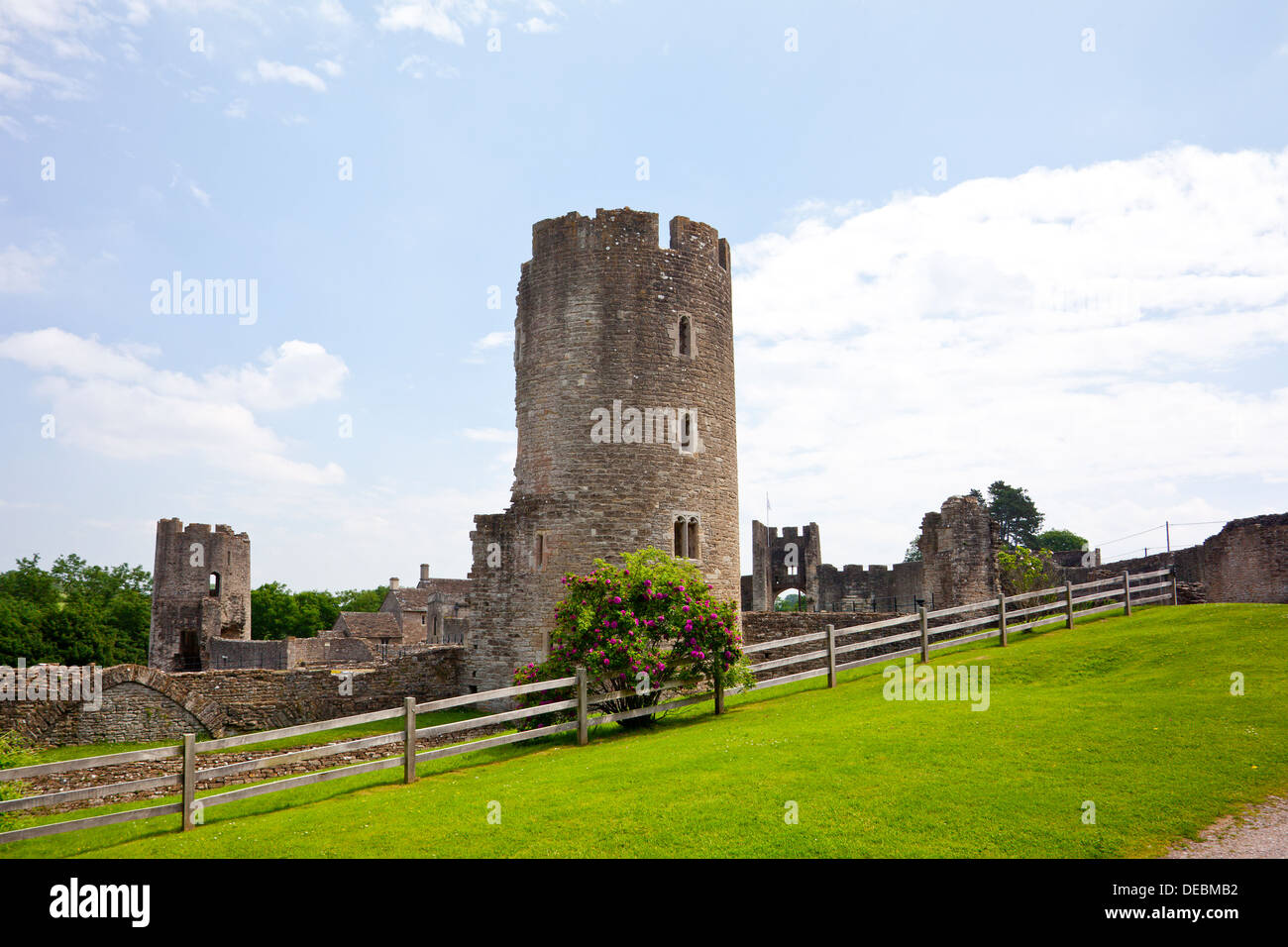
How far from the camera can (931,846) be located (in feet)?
24.6

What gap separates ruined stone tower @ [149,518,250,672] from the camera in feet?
155

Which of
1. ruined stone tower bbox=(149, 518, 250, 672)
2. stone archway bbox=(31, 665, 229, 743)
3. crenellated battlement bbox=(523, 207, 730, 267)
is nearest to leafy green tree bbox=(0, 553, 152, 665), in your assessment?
ruined stone tower bbox=(149, 518, 250, 672)

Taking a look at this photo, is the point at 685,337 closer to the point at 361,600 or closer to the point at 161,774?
Answer: the point at 161,774

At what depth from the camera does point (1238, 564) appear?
1048 inches

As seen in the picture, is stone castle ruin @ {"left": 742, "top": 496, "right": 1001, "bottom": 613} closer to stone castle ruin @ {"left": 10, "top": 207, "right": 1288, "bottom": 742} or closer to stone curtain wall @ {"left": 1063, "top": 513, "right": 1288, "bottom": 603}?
stone castle ruin @ {"left": 10, "top": 207, "right": 1288, "bottom": 742}

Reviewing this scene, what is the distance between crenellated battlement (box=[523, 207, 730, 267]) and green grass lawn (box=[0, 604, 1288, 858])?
13.9 metres

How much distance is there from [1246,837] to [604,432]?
678 inches

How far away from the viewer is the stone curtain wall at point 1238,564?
2555 centimetres

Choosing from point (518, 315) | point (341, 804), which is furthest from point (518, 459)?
point (341, 804)

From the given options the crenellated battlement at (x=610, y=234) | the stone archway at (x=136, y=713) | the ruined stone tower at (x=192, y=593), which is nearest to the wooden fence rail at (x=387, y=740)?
the stone archway at (x=136, y=713)

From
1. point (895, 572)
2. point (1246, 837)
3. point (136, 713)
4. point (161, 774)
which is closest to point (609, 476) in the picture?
point (161, 774)

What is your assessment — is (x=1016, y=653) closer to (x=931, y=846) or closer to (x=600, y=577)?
(x=600, y=577)

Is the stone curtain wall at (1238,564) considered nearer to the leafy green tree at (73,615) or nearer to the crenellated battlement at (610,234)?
the crenellated battlement at (610,234)
